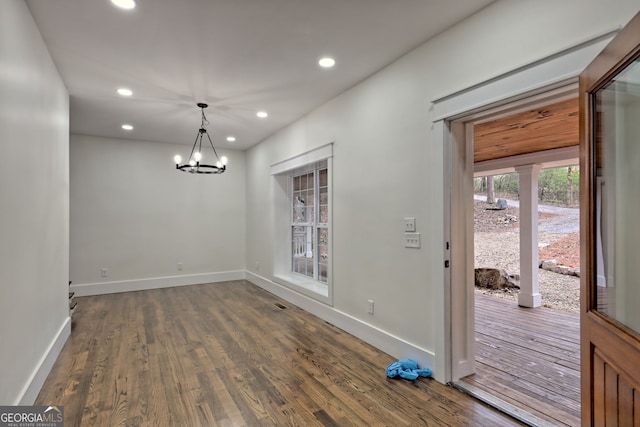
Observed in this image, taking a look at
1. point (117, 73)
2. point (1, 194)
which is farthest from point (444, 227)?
point (117, 73)

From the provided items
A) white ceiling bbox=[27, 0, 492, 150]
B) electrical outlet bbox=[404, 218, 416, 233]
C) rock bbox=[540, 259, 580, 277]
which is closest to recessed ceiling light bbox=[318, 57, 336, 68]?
white ceiling bbox=[27, 0, 492, 150]

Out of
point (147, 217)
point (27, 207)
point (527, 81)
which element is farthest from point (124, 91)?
point (527, 81)

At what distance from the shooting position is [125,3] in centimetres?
218

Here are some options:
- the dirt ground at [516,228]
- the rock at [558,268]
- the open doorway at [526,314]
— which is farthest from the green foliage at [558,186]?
the open doorway at [526,314]

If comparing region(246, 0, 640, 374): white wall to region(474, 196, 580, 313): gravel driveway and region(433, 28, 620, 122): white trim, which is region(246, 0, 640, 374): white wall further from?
region(474, 196, 580, 313): gravel driveway

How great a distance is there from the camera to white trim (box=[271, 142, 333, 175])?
4066 millimetres

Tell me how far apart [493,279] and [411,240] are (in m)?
4.40

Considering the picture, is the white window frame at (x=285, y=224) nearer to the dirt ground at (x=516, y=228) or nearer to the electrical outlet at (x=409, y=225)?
the electrical outlet at (x=409, y=225)

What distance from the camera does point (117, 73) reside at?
324 centimetres

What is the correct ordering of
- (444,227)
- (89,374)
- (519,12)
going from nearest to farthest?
(519,12) < (444,227) < (89,374)

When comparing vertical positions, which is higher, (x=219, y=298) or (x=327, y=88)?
(x=327, y=88)

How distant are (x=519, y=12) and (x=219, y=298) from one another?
5065mm

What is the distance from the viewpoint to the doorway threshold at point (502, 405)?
2035 mm

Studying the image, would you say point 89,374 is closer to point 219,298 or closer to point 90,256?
point 219,298
